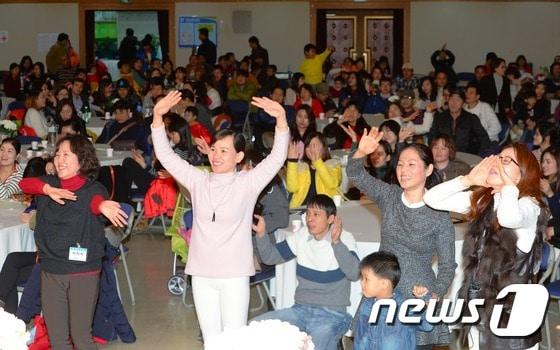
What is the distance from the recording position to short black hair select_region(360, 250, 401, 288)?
181 inches

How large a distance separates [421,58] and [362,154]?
1681 centimetres

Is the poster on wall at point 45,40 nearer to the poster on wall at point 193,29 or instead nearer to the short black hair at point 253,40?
the poster on wall at point 193,29

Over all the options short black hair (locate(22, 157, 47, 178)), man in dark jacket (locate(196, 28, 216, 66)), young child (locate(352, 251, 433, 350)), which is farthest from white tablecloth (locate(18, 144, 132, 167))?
man in dark jacket (locate(196, 28, 216, 66))

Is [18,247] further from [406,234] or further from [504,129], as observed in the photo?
[504,129]

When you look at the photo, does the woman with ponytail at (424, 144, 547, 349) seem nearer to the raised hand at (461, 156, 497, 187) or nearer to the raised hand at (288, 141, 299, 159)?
the raised hand at (461, 156, 497, 187)

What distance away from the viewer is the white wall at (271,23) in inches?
842

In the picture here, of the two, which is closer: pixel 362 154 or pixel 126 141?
pixel 362 154

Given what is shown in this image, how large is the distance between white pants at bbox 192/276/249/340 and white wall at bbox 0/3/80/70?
57.2 ft

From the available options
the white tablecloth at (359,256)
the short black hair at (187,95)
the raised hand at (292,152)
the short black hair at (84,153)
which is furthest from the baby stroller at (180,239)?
the short black hair at (187,95)

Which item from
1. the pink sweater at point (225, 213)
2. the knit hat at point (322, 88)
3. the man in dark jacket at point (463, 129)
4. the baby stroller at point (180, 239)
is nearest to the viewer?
the pink sweater at point (225, 213)

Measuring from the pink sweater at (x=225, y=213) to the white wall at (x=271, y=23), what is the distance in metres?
16.3

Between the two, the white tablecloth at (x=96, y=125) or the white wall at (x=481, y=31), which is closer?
the white tablecloth at (x=96, y=125)

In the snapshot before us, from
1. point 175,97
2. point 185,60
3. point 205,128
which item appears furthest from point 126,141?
point 185,60

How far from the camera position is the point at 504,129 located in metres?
12.1
